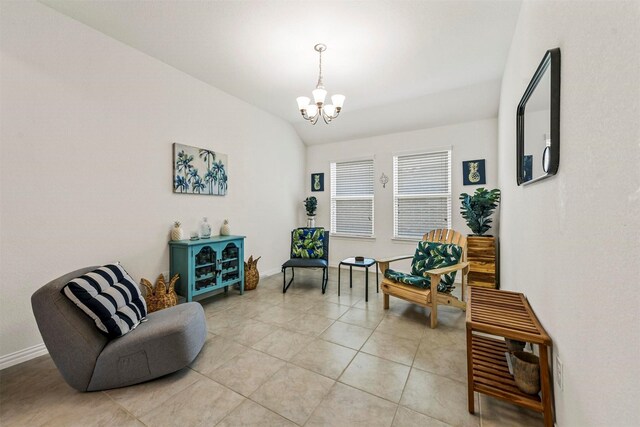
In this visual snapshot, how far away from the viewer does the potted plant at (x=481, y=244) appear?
3387 mm

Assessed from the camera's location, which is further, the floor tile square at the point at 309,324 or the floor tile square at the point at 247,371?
the floor tile square at the point at 309,324

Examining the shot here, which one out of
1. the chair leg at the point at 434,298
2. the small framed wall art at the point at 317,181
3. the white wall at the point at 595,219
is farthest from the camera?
the small framed wall art at the point at 317,181

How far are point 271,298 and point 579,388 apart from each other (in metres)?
3.09

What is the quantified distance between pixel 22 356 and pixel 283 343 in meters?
2.13

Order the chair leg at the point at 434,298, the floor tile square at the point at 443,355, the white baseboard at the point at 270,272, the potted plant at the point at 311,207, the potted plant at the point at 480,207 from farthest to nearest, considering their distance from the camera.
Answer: the potted plant at the point at 311,207 → the white baseboard at the point at 270,272 → the potted plant at the point at 480,207 → the chair leg at the point at 434,298 → the floor tile square at the point at 443,355

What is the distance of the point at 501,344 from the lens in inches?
78.0

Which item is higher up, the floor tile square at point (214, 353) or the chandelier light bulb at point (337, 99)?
the chandelier light bulb at point (337, 99)

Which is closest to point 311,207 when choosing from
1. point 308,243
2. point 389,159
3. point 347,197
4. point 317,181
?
point 317,181

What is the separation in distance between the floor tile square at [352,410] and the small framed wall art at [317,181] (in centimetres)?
423

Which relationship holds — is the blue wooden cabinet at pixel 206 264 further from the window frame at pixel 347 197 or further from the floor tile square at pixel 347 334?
the window frame at pixel 347 197

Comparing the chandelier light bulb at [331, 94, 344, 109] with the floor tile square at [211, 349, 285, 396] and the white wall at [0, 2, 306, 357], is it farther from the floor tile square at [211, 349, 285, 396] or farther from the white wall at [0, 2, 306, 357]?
the floor tile square at [211, 349, 285, 396]

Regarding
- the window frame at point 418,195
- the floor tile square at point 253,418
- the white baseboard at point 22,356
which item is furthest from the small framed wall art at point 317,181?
the white baseboard at point 22,356

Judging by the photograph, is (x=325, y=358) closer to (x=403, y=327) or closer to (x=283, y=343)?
Result: (x=283, y=343)

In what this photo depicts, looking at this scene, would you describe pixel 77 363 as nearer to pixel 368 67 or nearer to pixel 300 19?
pixel 300 19
